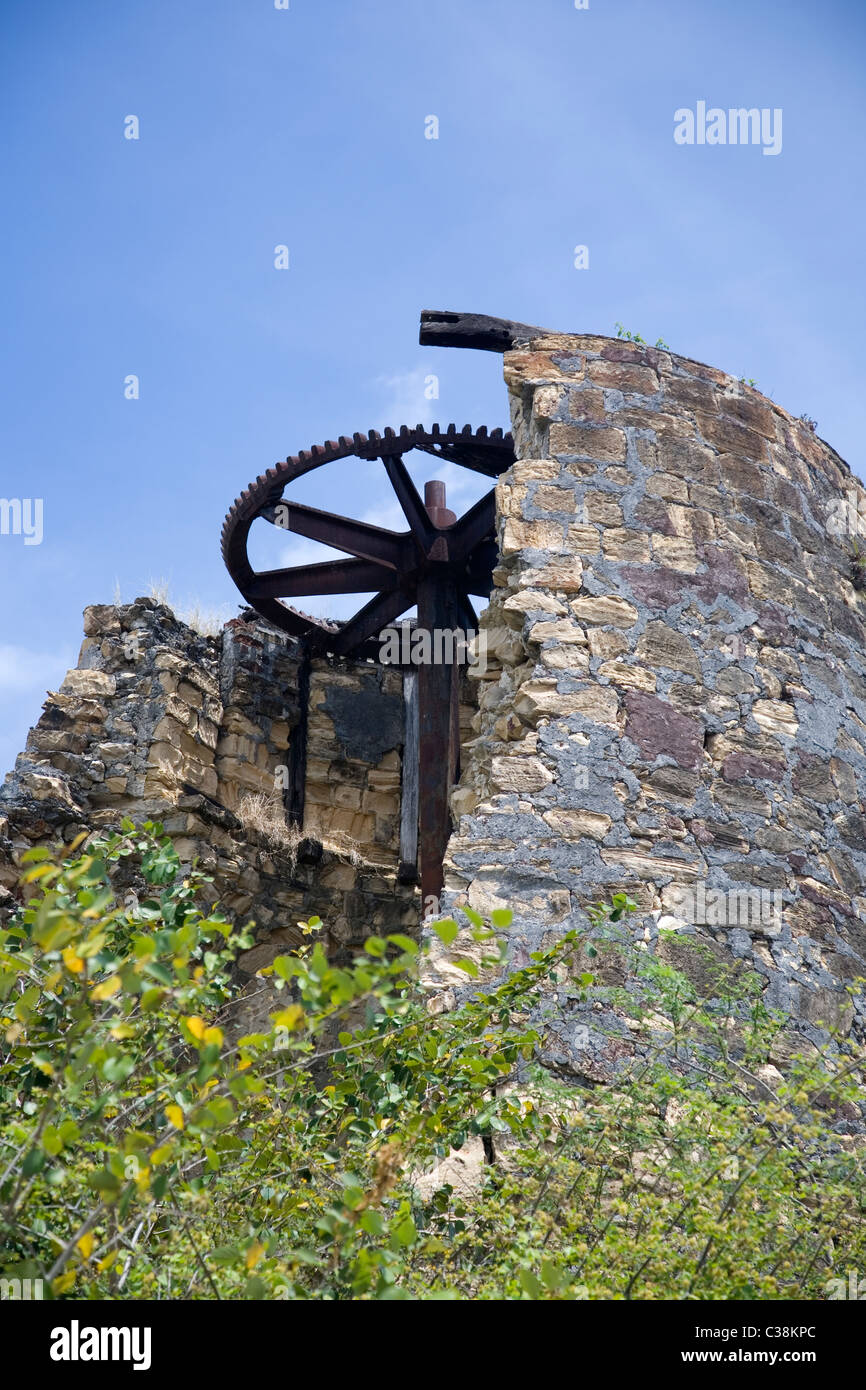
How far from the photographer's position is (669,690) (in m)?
4.73

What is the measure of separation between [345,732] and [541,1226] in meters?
5.85

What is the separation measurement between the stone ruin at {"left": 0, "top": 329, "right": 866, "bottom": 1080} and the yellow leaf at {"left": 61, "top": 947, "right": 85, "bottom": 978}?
1.98 m

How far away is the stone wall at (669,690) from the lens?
4355 mm

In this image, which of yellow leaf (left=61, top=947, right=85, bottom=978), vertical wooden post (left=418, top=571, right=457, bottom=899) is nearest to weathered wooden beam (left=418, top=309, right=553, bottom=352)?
vertical wooden post (left=418, top=571, right=457, bottom=899)

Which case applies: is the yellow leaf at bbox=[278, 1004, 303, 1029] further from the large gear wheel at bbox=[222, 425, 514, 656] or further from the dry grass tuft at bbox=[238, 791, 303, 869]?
the dry grass tuft at bbox=[238, 791, 303, 869]

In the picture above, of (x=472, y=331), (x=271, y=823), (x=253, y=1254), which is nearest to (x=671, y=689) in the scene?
(x=472, y=331)

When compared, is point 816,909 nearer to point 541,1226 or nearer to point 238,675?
point 541,1226

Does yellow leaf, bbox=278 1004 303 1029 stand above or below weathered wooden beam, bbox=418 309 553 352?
below

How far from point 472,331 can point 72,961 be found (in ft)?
13.5

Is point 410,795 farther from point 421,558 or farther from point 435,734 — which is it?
point 421,558

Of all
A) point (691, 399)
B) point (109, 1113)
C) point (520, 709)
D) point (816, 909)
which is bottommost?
point (109, 1113)

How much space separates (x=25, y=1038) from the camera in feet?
11.0

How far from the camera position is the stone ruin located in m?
4.34
